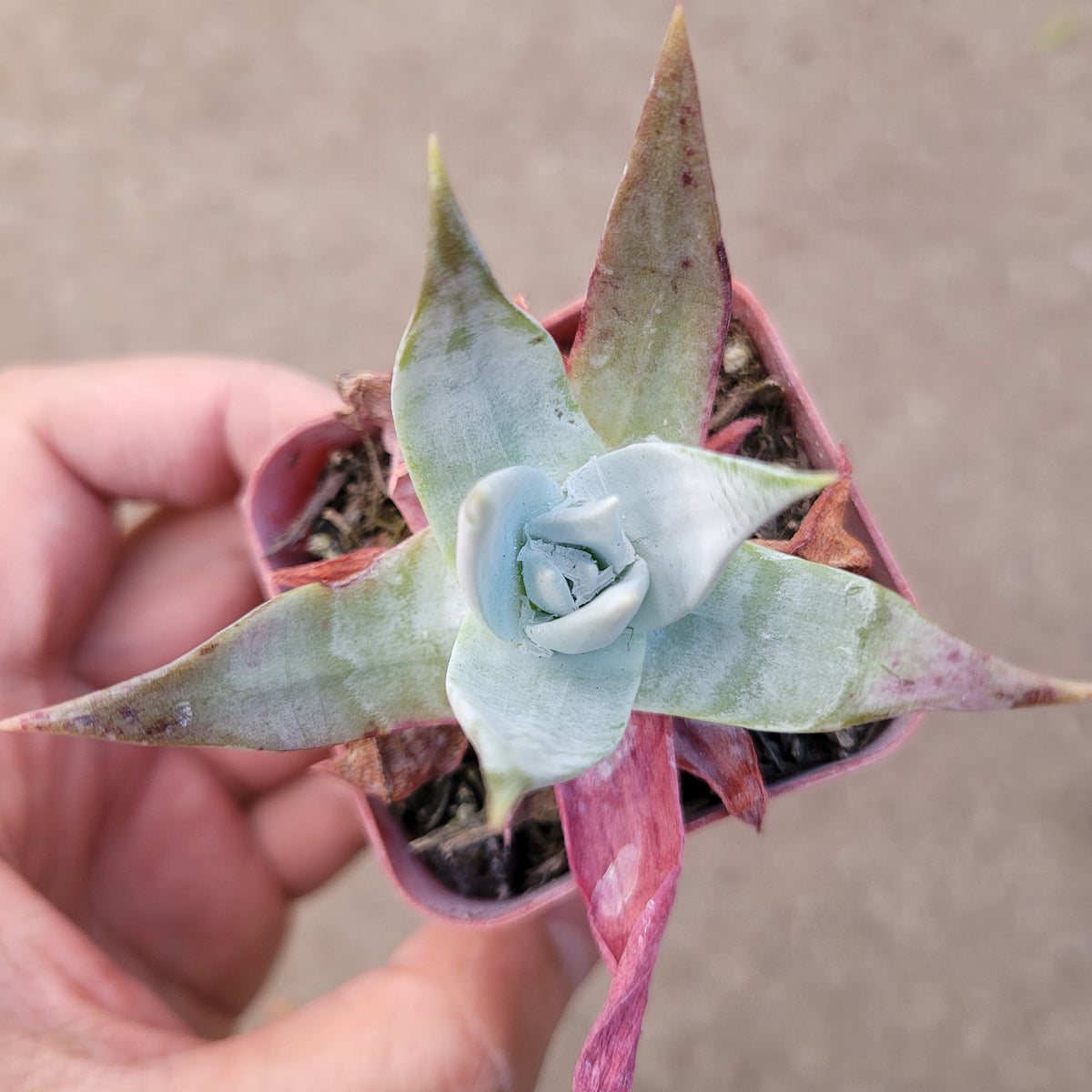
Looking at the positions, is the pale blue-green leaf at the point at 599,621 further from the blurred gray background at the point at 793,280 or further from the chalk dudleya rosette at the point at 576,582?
the blurred gray background at the point at 793,280

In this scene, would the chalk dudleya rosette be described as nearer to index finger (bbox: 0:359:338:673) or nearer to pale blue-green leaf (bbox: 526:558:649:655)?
pale blue-green leaf (bbox: 526:558:649:655)

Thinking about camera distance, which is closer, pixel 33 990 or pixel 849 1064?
pixel 33 990

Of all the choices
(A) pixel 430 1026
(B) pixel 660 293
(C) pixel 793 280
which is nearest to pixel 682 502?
(B) pixel 660 293

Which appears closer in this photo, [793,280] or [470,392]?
[470,392]

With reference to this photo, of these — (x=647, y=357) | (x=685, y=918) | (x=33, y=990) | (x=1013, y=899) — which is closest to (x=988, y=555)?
(x=1013, y=899)

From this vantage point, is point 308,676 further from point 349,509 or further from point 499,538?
point 349,509

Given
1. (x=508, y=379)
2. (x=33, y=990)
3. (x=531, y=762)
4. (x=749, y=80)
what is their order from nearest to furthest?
1. (x=531, y=762)
2. (x=508, y=379)
3. (x=33, y=990)
4. (x=749, y=80)

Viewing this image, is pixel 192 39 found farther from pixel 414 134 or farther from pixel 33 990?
pixel 33 990

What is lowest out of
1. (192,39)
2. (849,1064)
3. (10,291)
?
(849,1064)
